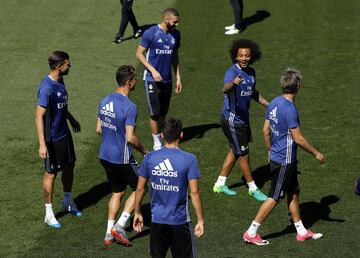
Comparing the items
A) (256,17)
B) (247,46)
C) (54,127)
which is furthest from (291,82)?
(256,17)

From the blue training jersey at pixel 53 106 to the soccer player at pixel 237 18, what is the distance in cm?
882

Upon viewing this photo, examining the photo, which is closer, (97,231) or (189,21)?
(97,231)

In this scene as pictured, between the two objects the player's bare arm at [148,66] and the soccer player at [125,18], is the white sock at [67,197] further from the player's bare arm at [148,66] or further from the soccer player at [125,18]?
the soccer player at [125,18]

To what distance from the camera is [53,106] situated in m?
11.5

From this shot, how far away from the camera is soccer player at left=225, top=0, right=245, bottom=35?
19562 mm

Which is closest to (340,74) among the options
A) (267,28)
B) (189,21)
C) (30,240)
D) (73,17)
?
(267,28)

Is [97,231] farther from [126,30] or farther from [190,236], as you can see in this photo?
[126,30]

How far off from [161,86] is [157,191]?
5.54 m

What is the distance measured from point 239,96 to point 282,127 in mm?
1700

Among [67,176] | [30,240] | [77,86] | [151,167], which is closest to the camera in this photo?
[151,167]

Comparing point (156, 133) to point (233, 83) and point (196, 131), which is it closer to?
point (196, 131)

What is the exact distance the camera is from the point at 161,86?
47.2 ft

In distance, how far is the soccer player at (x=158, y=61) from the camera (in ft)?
46.2

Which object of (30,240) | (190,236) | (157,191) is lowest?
(30,240)
